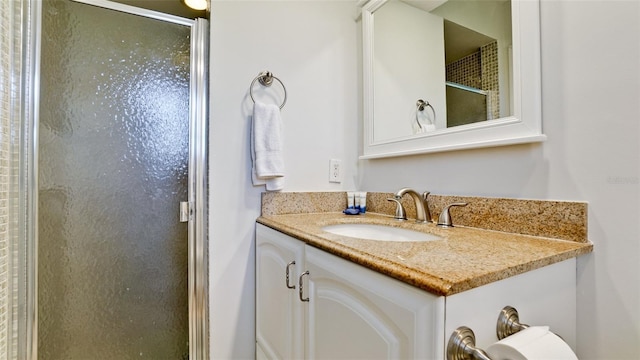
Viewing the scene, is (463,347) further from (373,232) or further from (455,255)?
(373,232)

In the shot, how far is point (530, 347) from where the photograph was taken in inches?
17.9

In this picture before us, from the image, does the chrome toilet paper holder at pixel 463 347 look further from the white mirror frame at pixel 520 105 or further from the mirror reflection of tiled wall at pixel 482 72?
the mirror reflection of tiled wall at pixel 482 72

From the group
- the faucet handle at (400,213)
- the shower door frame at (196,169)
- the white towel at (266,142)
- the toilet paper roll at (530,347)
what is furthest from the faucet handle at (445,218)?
the shower door frame at (196,169)

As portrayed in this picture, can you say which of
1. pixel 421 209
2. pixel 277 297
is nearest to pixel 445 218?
pixel 421 209

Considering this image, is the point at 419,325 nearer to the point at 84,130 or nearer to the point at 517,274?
the point at 517,274

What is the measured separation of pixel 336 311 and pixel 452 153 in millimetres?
721

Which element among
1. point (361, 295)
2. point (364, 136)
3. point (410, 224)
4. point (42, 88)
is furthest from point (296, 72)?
point (361, 295)

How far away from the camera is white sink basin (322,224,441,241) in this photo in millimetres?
1035

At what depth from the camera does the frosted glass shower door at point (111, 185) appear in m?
1.08

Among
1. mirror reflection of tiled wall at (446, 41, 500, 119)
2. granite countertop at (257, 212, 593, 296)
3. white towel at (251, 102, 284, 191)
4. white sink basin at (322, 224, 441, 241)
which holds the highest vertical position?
mirror reflection of tiled wall at (446, 41, 500, 119)

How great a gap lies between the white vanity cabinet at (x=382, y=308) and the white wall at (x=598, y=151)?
0.06 m

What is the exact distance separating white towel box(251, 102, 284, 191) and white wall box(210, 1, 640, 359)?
76 mm

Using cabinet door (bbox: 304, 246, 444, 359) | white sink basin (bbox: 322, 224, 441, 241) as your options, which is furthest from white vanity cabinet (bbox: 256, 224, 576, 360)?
white sink basin (bbox: 322, 224, 441, 241)

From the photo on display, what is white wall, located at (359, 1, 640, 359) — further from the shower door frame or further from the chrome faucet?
the shower door frame
